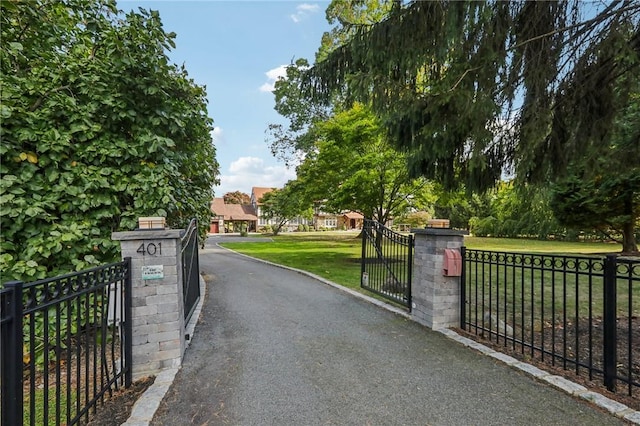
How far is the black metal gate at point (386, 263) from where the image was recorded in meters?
6.10

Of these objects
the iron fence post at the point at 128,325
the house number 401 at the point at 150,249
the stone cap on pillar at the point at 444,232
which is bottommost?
the iron fence post at the point at 128,325

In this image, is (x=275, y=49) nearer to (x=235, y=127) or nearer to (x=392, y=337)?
(x=235, y=127)

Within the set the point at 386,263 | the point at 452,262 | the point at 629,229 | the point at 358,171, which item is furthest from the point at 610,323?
the point at 629,229

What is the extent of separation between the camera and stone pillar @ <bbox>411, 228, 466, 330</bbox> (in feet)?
15.7

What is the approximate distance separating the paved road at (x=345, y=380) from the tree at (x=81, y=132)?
202 centimetres

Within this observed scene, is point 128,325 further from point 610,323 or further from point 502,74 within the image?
point 502,74

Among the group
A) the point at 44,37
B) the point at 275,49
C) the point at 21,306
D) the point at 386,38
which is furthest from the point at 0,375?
the point at 275,49

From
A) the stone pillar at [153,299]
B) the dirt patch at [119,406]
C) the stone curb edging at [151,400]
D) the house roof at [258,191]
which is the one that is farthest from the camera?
the house roof at [258,191]

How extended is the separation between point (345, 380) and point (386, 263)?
3.83 meters

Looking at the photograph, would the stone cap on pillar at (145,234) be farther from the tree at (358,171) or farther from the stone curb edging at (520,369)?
the tree at (358,171)

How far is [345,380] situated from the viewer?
129 inches

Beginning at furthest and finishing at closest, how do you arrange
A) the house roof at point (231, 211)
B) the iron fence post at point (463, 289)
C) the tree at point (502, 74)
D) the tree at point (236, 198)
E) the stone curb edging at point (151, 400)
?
1. the tree at point (236, 198)
2. the house roof at point (231, 211)
3. the iron fence post at point (463, 289)
4. the tree at point (502, 74)
5. the stone curb edging at point (151, 400)

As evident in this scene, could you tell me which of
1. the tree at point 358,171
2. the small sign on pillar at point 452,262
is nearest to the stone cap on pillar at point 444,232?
the small sign on pillar at point 452,262

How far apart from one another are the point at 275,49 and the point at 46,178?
252 inches
